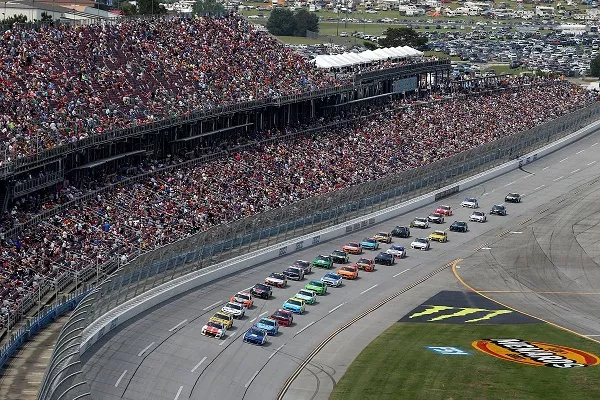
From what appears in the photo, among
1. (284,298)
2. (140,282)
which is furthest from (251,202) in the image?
(140,282)

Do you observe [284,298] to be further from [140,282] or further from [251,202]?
[251,202]

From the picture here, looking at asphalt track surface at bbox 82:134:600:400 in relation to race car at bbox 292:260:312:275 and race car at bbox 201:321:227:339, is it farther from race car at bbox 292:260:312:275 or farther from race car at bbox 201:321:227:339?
race car at bbox 292:260:312:275

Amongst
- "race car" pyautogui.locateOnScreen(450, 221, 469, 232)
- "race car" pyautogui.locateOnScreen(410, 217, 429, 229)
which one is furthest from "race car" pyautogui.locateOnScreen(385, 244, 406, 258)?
"race car" pyautogui.locateOnScreen(450, 221, 469, 232)

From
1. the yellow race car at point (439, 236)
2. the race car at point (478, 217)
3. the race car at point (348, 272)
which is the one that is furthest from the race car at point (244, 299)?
the race car at point (478, 217)

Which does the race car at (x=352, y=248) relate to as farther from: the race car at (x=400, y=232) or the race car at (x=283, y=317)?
the race car at (x=283, y=317)

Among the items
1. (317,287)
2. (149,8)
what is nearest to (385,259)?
(317,287)
